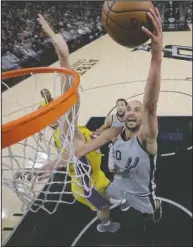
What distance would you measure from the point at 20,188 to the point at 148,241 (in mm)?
797

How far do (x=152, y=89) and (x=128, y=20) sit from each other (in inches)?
9.0

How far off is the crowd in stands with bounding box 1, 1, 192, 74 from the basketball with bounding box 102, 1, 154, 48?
1.51 ft

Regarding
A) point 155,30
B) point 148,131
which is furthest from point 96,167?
point 155,30

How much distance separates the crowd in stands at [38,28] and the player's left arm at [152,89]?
45 cm

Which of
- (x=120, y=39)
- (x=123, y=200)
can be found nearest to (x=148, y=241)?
(x=123, y=200)

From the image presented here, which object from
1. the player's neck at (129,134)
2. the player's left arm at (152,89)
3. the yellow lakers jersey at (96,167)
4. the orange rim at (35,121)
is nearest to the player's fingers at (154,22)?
the player's left arm at (152,89)

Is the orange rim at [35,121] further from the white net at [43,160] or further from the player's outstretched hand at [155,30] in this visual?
the player's outstretched hand at [155,30]

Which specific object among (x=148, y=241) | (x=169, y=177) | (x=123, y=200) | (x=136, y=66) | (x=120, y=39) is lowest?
(x=148, y=241)

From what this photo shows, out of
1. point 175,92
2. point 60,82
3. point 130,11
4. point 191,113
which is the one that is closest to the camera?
point 130,11

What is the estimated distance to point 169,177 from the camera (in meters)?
1.90

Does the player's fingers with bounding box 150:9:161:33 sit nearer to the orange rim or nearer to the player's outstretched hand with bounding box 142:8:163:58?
the player's outstretched hand with bounding box 142:8:163:58

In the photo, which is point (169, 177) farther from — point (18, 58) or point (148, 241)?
point (18, 58)

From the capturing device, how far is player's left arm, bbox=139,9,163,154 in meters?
1.08

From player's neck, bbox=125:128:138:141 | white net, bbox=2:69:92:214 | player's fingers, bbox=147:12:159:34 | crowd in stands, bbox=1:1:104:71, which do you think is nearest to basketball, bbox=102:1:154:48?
player's fingers, bbox=147:12:159:34
